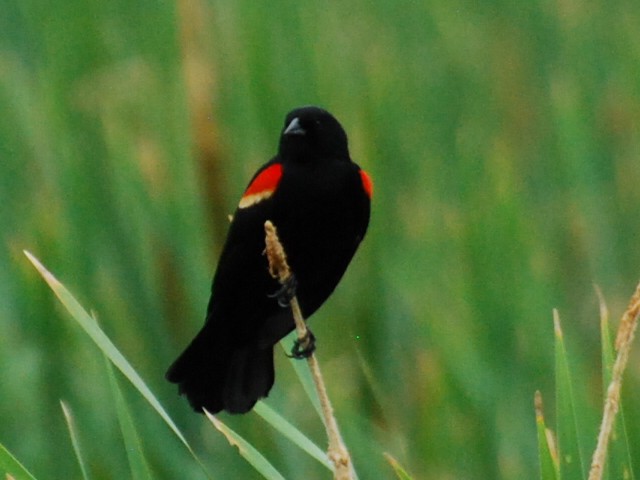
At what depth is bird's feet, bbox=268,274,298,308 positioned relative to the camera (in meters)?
1.09

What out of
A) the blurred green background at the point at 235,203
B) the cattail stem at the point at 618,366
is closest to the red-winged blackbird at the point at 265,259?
the blurred green background at the point at 235,203

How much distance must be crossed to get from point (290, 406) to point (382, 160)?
1.04ft

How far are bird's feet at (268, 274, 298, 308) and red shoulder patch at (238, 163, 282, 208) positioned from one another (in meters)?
0.11

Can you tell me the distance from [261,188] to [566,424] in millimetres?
403

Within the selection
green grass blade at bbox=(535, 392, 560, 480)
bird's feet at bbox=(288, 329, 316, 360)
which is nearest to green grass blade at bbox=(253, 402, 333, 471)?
bird's feet at bbox=(288, 329, 316, 360)

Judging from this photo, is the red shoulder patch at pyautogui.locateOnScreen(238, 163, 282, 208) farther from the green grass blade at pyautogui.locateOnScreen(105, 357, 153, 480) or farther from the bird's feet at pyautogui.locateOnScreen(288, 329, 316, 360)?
the green grass blade at pyautogui.locateOnScreen(105, 357, 153, 480)

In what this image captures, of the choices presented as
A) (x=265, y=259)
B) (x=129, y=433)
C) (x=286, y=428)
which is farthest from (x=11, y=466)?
(x=265, y=259)

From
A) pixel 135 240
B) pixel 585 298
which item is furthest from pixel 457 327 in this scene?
pixel 135 240

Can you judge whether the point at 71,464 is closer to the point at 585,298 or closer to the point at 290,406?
the point at 290,406

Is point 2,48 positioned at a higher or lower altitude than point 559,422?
higher

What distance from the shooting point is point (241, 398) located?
1.14 meters

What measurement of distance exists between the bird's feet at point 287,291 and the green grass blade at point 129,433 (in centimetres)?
16

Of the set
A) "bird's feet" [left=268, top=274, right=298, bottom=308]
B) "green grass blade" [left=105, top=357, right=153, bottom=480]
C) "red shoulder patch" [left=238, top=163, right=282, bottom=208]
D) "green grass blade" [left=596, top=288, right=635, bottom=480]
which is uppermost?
"red shoulder patch" [left=238, top=163, right=282, bottom=208]

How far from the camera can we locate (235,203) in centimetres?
138
